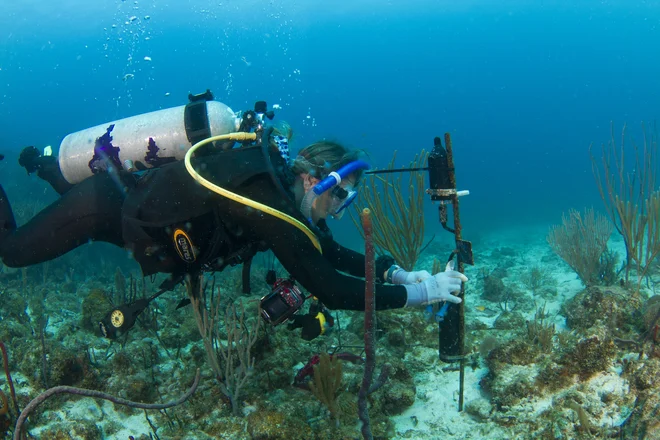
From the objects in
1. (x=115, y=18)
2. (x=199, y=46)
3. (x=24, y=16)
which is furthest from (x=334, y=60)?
(x=24, y=16)

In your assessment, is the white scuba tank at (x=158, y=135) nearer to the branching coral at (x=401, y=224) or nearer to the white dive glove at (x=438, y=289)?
the white dive glove at (x=438, y=289)

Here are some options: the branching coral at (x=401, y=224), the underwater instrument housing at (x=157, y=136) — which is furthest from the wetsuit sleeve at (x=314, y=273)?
the branching coral at (x=401, y=224)

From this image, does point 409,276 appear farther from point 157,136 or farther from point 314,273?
point 157,136

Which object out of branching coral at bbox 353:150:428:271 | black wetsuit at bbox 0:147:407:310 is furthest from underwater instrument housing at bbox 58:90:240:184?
branching coral at bbox 353:150:428:271

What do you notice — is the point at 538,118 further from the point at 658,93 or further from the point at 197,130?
the point at 197,130

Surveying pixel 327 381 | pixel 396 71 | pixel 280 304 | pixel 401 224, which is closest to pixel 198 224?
pixel 280 304

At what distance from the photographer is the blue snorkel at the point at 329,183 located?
2764 mm

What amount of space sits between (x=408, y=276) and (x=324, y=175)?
1.26 meters

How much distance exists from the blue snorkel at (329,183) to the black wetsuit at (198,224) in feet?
0.71

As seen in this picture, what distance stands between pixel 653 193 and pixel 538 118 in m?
103

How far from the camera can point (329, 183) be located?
2766mm

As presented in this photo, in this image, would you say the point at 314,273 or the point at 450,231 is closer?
the point at 314,273

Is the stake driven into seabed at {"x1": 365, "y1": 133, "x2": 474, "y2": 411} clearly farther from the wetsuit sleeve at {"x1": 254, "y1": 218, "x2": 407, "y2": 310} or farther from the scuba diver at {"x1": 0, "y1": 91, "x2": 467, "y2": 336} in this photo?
the wetsuit sleeve at {"x1": 254, "y1": 218, "x2": 407, "y2": 310}

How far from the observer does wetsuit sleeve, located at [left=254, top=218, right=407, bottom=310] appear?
245 cm
